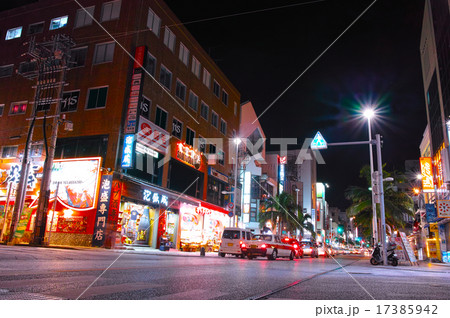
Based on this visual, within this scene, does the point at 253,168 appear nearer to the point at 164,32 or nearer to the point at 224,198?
the point at 224,198

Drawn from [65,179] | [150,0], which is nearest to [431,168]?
[150,0]

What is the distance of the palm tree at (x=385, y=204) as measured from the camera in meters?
34.5

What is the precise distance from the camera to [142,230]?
2655 cm

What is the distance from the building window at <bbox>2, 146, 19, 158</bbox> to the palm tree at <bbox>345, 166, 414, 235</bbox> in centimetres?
3124

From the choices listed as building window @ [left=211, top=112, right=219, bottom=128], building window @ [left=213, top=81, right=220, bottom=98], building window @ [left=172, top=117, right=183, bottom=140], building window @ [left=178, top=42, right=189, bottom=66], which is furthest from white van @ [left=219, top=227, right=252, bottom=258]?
building window @ [left=213, top=81, right=220, bottom=98]

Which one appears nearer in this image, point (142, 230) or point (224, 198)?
point (142, 230)

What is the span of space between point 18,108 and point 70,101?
6.27 metres

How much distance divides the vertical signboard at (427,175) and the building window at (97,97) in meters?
29.0

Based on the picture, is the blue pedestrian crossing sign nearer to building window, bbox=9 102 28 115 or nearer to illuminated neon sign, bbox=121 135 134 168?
illuminated neon sign, bbox=121 135 134 168

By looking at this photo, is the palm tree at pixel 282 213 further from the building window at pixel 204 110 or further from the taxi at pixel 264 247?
the taxi at pixel 264 247

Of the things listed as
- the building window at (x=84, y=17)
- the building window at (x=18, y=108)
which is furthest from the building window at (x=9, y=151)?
the building window at (x=84, y=17)

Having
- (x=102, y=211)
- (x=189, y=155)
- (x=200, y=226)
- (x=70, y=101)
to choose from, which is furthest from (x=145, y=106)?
(x=200, y=226)
